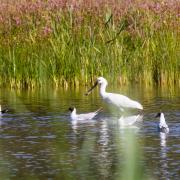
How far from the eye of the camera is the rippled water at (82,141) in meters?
8.17

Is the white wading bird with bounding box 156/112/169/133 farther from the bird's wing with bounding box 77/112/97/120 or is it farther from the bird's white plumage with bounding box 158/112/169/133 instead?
the bird's wing with bounding box 77/112/97/120

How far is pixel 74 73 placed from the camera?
18109 mm

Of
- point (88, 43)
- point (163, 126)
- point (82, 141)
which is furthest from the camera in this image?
point (88, 43)

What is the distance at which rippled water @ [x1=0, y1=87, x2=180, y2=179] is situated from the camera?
8166 mm

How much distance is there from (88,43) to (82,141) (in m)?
8.04

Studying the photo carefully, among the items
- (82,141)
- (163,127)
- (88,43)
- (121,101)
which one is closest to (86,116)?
(121,101)

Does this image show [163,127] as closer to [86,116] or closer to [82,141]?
[82,141]

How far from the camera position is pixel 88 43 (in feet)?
60.2

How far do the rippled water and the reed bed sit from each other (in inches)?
60.4

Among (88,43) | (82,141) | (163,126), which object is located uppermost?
(88,43)

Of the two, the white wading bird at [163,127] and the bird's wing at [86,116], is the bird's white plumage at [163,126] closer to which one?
the white wading bird at [163,127]

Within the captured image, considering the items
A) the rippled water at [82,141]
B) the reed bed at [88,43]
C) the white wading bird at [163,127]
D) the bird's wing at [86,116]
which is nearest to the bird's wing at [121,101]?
the rippled water at [82,141]

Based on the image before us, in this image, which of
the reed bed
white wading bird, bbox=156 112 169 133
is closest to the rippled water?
white wading bird, bbox=156 112 169 133

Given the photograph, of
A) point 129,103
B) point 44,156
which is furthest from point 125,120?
point 44,156
